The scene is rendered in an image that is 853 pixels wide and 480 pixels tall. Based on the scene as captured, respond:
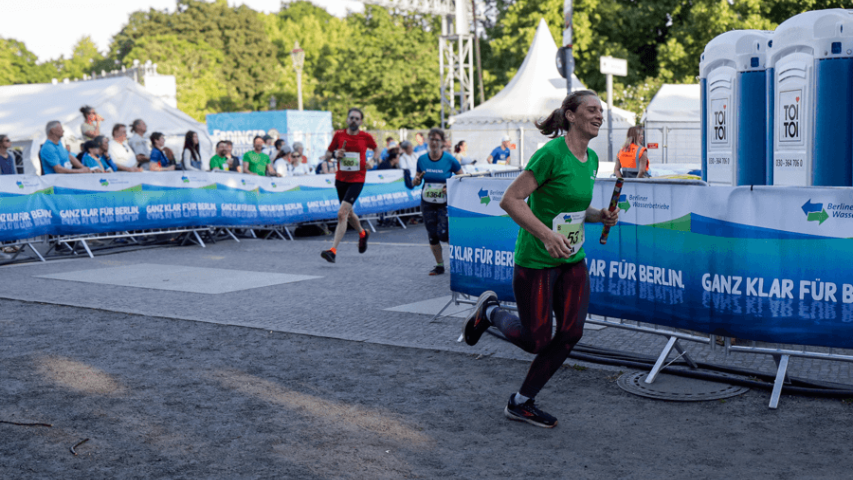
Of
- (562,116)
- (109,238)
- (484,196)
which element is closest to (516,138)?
(109,238)

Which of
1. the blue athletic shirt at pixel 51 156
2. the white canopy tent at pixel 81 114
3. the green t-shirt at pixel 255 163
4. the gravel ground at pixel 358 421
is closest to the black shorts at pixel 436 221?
the gravel ground at pixel 358 421

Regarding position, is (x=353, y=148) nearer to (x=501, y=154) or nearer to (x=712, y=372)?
(x=712, y=372)

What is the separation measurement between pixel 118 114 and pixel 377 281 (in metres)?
20.3

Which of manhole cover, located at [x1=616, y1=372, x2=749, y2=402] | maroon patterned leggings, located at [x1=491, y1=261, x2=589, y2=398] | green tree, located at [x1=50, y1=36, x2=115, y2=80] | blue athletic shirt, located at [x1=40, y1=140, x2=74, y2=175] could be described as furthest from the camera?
green tree, located at [x1=50, y1=36, x2=115, y2=80]

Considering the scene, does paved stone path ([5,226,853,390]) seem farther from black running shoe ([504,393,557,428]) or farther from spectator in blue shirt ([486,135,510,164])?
spectator in blue shirt ([486,135,510,164])

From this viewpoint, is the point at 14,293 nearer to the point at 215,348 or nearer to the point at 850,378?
the point at 215,348

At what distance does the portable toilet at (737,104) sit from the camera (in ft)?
24.7

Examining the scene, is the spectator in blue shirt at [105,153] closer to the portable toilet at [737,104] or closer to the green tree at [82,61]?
the portable toilet at [737,104]

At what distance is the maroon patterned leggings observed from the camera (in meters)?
4.49

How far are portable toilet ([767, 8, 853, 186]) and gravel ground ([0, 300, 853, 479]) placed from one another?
8.36 ft

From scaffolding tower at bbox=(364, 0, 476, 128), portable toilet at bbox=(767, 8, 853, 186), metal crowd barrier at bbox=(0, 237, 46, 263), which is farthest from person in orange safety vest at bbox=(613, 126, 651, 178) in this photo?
scaffolding tower at bbox=(364, 0, 476, 128)

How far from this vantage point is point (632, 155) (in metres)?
13.2

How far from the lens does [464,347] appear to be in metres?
6.56

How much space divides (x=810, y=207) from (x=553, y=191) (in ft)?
5.46
